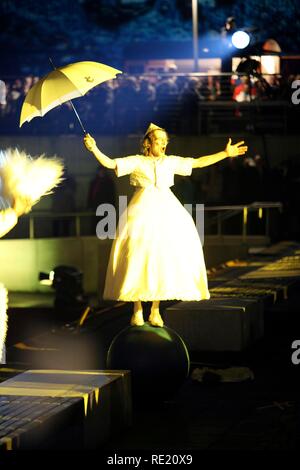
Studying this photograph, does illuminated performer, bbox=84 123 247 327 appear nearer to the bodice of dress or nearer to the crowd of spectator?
the bodice of dress

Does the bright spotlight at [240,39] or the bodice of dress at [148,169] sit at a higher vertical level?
the bright spotlight at [240,39]

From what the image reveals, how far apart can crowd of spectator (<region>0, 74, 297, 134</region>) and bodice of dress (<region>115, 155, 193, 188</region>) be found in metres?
18.9

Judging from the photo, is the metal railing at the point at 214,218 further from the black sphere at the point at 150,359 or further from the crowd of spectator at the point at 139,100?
the black sphere at the point at 150,359

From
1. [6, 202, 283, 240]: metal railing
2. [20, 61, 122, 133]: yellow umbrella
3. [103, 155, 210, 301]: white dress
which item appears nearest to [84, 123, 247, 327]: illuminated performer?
[103, 155, 210, 301]: white dress

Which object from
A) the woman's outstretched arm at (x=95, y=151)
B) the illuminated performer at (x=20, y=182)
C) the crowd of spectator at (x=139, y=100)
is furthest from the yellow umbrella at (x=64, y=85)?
the crowd of spectator at (x=139, y=100)

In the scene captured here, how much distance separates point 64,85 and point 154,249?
4.79ft

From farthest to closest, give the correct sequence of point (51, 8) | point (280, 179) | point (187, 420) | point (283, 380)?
point (51, 8) → point (280, 179) → point (283, 380) → point (187, 420)

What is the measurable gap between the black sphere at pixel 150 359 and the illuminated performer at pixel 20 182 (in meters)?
1.99

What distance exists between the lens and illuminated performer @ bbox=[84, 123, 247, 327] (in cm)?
1058

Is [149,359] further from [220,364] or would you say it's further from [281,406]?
[220,364]

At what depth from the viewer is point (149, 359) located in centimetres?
1048

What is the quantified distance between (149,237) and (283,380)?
93.9 inches

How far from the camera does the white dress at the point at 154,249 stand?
10.6 metres

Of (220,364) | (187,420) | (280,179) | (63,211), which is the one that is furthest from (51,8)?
(187,420)
